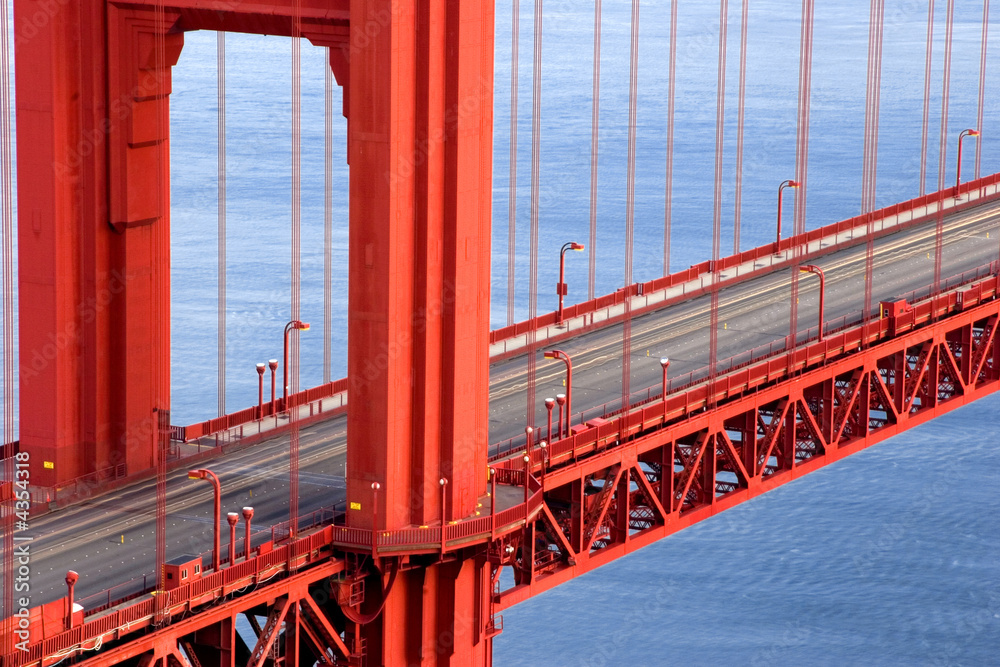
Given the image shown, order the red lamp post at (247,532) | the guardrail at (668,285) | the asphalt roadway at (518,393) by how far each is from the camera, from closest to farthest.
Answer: the red lamp post at (247,532)
the asphalt roadway at (518,393)
the guardrail at (668,285)

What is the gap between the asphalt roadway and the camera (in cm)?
4378

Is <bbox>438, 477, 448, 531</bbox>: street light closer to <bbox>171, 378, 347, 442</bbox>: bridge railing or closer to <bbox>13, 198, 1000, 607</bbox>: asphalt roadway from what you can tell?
<bbox>13, 198, 1000, 607</bbox>: asphalt roadway

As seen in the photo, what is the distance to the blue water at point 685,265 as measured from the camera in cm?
7512

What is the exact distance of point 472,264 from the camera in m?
45.1

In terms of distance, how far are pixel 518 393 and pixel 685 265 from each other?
5481 centimetres

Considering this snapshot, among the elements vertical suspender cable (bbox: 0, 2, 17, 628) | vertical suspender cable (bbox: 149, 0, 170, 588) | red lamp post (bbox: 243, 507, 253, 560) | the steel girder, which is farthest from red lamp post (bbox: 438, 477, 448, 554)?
vertical suspender cable (bbox: 0, 2, 17, 628)

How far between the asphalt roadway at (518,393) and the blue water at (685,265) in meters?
12.7

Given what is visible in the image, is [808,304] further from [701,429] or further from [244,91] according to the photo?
[244,91]

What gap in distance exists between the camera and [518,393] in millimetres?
57969

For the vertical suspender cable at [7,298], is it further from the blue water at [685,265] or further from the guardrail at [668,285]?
the blue water at [685,265]

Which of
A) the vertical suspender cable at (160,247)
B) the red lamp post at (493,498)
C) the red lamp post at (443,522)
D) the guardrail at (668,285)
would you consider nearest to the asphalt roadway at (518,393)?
the guardrail at (668,285)

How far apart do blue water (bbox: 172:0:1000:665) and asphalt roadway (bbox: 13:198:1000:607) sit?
12.7 meters

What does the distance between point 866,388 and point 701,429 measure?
903 centimetres

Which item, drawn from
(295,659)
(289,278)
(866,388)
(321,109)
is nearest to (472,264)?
(295,659)
